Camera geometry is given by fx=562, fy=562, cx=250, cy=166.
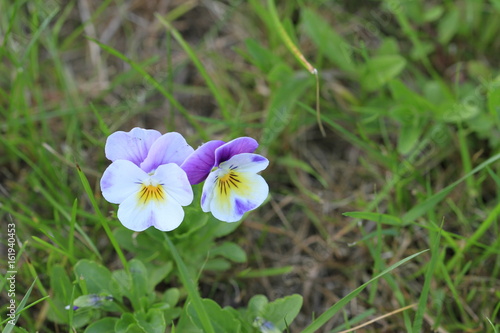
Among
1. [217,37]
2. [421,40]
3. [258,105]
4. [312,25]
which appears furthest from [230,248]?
[421,40]

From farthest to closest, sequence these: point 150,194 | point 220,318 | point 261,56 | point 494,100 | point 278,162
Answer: point 278,162 < point 261,56 < point 494,100 < point 220,318 < point 150,194

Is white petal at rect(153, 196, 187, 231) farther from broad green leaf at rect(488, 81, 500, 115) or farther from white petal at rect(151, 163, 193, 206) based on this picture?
broad green leaf at rect(488, 81, 500, 115)

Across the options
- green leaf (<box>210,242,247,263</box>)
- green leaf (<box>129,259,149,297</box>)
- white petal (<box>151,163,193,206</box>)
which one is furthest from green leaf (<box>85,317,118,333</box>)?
white petal (<box>151,163,193,206</box>)

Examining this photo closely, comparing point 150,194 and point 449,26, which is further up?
point 449,26

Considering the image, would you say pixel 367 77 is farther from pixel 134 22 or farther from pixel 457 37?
pixel 134 22

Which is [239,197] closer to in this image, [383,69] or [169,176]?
[169,176]

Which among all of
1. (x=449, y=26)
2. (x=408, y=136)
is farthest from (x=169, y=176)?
(x=449, y=26)

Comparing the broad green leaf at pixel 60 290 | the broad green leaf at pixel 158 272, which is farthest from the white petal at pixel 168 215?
the broad green leaf at pixel 60 290
